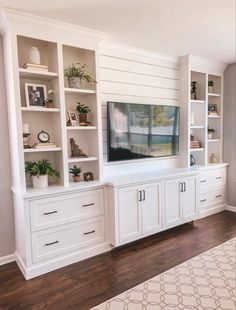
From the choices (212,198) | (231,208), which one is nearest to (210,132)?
(212,198)

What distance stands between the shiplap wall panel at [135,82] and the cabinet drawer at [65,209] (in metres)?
0.51

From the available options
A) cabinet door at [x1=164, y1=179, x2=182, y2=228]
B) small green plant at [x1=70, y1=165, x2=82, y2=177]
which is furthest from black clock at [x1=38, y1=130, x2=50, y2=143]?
cabinet door at [x1=164, y1=179, x2=182, y2=228]

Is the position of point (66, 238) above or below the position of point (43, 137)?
below

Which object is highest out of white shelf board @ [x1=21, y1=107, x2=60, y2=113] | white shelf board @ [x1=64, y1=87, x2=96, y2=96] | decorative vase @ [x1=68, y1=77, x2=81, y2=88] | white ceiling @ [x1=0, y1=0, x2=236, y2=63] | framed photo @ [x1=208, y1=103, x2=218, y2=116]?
white ceiling @ [x1=0, y1=0, x2=236, y2=63]

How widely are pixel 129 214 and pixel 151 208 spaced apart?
0.36 meters

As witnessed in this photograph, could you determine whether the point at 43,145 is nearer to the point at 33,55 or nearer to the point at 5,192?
the point at 5,192

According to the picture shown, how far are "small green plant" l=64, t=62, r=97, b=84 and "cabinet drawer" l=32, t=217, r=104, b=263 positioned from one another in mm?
1652

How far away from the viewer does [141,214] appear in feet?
10.2

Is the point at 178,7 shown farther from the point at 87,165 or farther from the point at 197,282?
the point at 197,282

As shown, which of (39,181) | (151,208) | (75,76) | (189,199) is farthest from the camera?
(189,199)

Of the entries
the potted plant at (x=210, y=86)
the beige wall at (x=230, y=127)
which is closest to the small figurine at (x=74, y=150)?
the potted plant at (x=210, y=86)

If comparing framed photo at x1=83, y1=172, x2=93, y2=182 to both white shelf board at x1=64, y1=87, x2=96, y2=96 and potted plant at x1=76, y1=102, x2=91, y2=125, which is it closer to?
potted plant at x1=76, y1=102, x2=91, y2=125

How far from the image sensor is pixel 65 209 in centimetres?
267

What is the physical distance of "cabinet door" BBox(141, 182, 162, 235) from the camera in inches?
124
